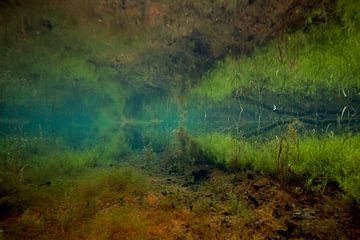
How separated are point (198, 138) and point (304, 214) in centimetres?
1070

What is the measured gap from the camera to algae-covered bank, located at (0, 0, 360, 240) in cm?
587

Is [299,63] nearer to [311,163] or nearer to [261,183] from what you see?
[311,163]

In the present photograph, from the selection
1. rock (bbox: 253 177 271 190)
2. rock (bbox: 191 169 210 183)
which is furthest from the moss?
rock (bbox: 191 169 210 183)

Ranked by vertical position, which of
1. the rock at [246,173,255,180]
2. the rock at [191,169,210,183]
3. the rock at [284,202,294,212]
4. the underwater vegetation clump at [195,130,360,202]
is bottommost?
the rock at [191,169,210,183]

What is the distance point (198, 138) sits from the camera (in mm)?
16094

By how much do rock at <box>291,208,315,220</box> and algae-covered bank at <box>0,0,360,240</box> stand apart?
2 centimetres

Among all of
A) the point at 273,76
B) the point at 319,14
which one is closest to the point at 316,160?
the point at 319,14

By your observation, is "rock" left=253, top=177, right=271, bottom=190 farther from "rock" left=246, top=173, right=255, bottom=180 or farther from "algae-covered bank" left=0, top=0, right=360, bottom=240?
"rock" left=246, top=173, right=255, bottom=180

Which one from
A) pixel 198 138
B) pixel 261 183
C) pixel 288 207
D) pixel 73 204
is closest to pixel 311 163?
pixel 261 183

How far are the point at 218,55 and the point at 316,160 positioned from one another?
10.1m

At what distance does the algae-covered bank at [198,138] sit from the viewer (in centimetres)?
587

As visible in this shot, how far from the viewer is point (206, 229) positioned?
560cm

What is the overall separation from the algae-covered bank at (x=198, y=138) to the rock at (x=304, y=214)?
0.02 m

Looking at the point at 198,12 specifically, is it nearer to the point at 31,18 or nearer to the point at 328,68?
the point at 328,68
